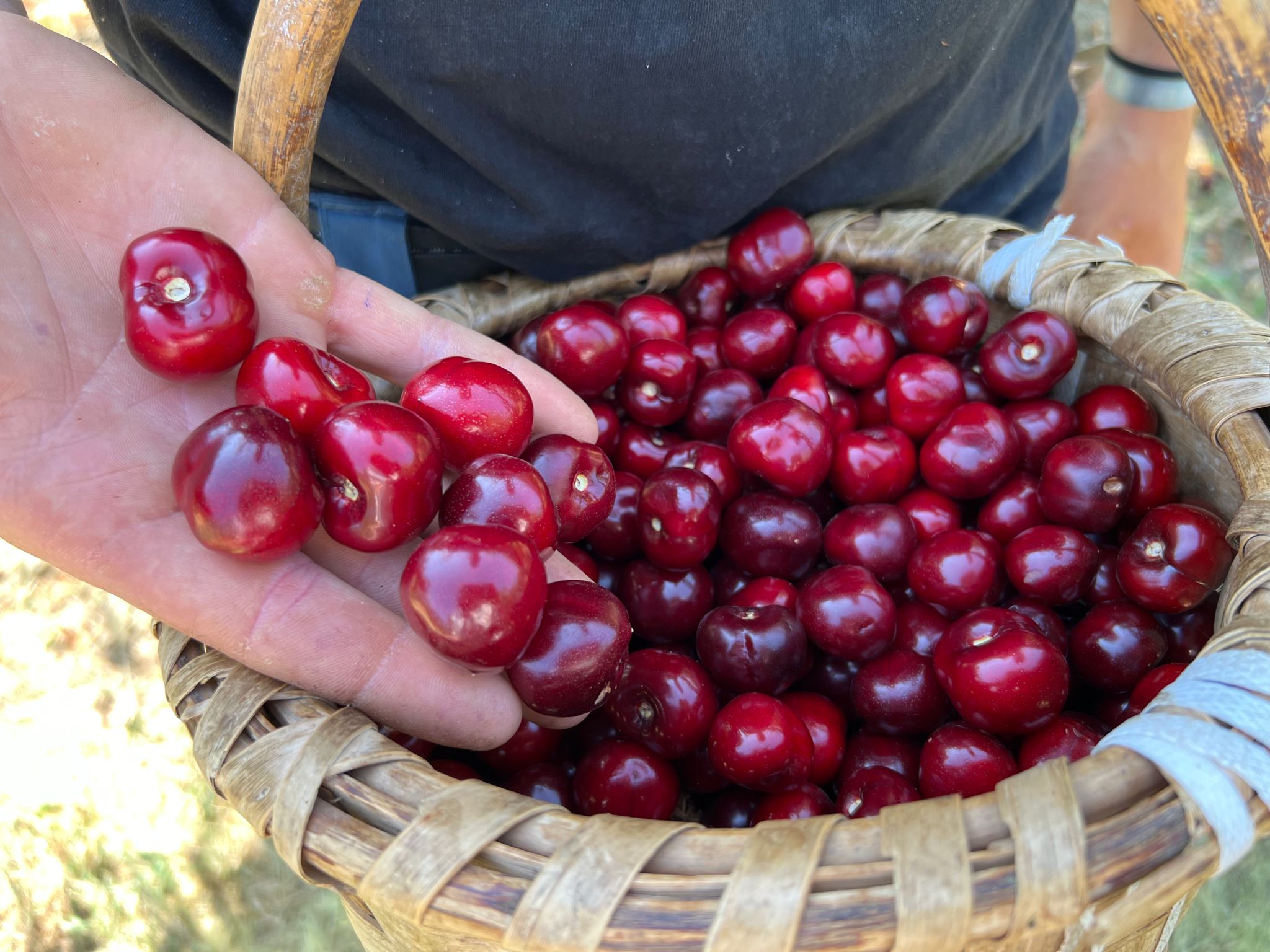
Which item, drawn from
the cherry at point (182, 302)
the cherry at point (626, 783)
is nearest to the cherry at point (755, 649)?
the cherry at point (626, 783)

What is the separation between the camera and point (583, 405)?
2432 millimetres

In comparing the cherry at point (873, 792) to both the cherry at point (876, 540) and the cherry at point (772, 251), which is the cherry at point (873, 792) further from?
the cherry at point (772, 251)

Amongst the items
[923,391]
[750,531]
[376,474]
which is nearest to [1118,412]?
[923,391]

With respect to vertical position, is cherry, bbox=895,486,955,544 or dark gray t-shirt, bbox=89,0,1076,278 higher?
dark gray t-shirt, bbox=89,0,1076,278

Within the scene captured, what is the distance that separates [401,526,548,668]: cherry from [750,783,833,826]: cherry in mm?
602

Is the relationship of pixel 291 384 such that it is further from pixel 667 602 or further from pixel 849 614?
pixel 849 614

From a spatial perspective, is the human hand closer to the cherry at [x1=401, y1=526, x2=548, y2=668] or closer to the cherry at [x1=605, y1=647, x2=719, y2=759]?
the cherry at [x1=401, y1=526, x2=548, y2=668]

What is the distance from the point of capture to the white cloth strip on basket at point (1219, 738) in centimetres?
125

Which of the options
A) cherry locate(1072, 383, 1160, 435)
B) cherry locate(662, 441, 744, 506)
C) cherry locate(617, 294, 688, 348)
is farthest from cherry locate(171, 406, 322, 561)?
cherry locate(1072, 383, 1160, 435)

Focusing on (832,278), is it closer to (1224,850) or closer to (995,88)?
(995,88)

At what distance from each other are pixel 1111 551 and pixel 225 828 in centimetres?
289

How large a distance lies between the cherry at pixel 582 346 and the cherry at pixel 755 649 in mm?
807

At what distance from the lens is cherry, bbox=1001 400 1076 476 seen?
2473 millimetres

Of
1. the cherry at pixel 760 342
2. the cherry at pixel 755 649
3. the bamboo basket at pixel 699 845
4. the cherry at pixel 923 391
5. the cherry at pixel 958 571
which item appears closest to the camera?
the bamboo basket at pixel 699 845
